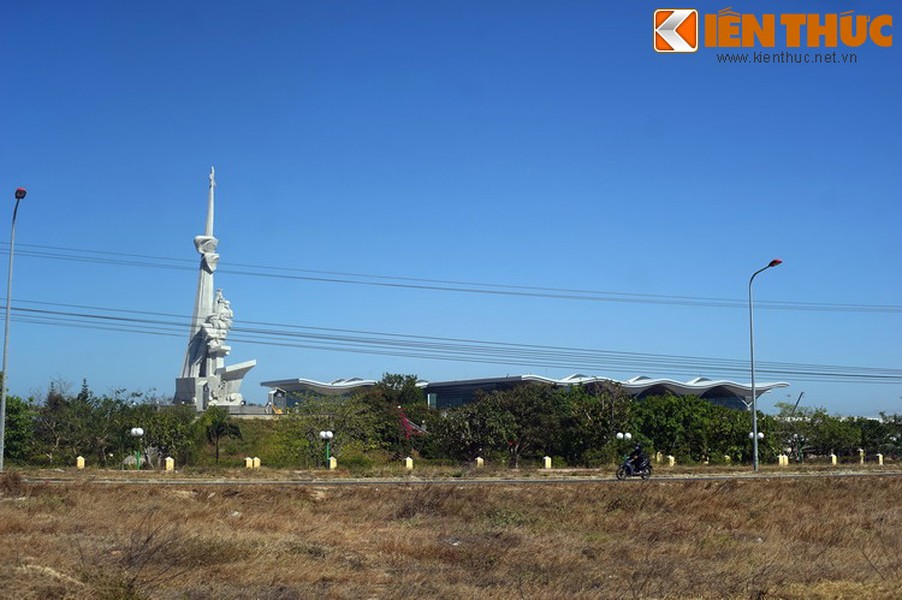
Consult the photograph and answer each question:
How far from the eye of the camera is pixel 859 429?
8212 cm

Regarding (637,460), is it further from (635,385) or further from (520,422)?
(635,385)

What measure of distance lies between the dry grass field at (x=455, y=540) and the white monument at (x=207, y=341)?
67287 mm

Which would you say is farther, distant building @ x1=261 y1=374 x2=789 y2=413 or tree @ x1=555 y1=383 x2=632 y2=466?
distant building @ x1=261 y1=374 x2=789 y2=413

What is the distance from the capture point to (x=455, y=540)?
21578 millimetres

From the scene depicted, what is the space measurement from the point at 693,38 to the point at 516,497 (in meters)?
16.3

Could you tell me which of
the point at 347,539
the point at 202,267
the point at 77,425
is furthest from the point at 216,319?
the point at 347,539

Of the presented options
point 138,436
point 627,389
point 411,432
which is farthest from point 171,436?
point 627,389

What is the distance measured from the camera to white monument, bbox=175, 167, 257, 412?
9494 centimetres

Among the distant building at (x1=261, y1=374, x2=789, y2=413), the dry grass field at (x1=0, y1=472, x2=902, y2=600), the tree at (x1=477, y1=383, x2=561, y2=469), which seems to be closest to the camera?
the dry grass field at (x1=0, y1=472, x2=902, y2=600)

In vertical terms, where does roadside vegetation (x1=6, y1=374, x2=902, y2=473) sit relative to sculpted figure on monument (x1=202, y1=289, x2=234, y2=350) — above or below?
below

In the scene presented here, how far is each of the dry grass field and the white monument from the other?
67287 mm

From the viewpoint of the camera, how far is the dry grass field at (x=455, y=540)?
14.1m

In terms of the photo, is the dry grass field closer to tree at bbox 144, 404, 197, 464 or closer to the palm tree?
tree at bbox 144, 404, 197, 464

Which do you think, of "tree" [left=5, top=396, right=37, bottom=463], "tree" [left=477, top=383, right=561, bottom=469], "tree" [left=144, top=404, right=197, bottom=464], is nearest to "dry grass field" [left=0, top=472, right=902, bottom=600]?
"tree" [left=477, top=383, right=561, bottom=469]
